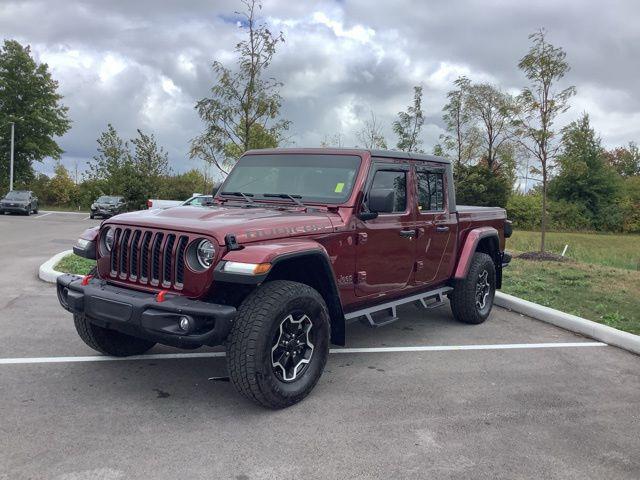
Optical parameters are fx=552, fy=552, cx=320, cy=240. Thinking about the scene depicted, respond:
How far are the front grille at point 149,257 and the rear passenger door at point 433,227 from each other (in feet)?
8.23

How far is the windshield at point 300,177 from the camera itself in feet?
15.8

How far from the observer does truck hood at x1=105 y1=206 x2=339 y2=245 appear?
379cm

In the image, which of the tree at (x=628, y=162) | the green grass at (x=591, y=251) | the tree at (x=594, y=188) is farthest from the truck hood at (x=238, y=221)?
the tree at (x=628, y=162)

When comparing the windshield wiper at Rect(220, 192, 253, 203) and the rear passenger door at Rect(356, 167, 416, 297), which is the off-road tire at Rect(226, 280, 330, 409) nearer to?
the rear passenger door at Rect(356, 167, 416, 297)

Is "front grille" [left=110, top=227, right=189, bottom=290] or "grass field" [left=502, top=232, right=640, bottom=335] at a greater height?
"front grille" [left=110, top=227, right=189, bottom=290]

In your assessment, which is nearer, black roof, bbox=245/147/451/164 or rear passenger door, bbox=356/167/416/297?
rear passenger door, bbox=356/167/416/297

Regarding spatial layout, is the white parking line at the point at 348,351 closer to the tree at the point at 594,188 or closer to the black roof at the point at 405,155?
the black roof at the point at 405,155

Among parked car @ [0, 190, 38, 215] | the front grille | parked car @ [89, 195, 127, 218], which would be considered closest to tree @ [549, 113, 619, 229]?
parked car @ [89, 195, 127, 218]

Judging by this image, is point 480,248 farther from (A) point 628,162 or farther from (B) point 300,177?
(A) point 628,162

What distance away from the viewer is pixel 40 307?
6.72m

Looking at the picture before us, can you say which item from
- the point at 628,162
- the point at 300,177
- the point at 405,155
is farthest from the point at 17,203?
the point at 628,162

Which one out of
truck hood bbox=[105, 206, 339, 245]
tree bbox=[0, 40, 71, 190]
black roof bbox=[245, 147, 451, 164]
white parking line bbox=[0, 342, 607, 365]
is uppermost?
tree bbox=[0, 40, 71, 190]

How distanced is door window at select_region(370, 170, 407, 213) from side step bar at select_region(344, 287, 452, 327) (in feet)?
2.93

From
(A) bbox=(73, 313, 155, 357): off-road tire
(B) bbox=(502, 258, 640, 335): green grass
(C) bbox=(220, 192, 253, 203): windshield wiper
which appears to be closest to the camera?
(A) bbox=(73, 313, 155, 357): off-road tire
